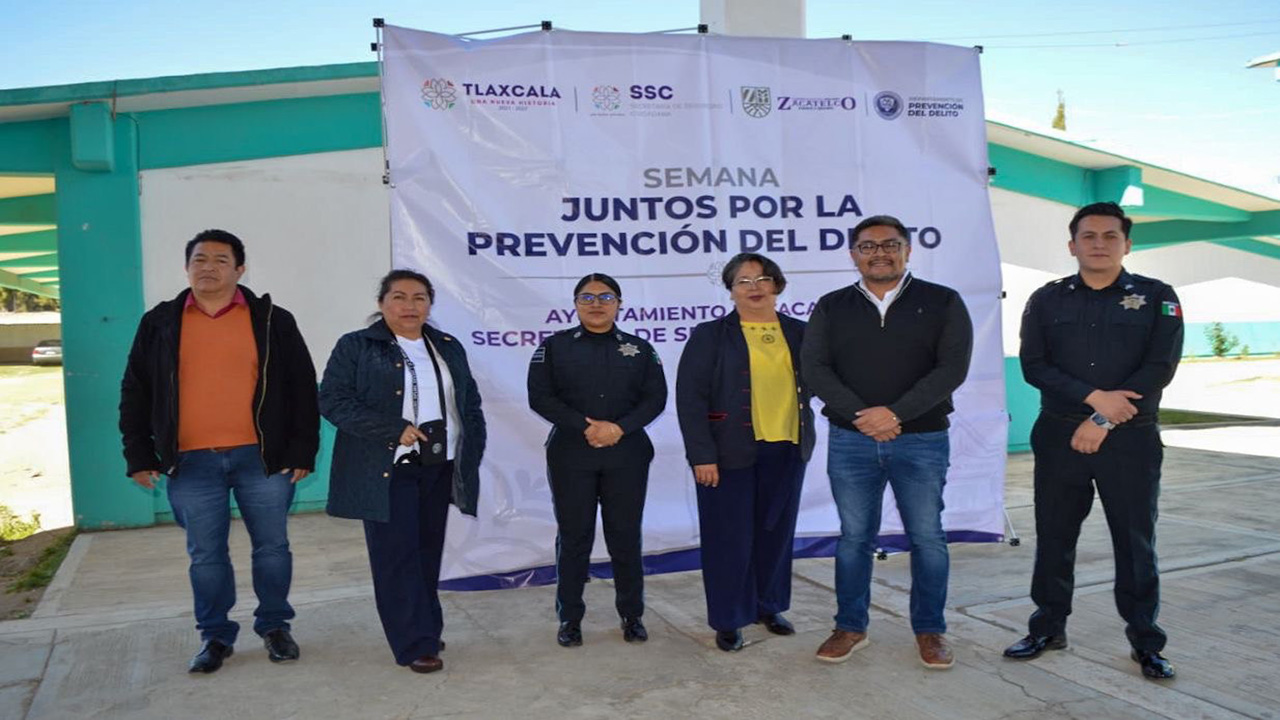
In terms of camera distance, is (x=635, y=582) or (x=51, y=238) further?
(x=51, y=238)

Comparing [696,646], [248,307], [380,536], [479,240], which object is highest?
[479,240]

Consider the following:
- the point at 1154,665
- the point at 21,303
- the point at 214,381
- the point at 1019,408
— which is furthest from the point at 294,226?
the point at 21,303

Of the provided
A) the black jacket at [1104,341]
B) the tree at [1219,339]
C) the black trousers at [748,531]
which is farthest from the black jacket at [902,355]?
the tree at [1219,339]

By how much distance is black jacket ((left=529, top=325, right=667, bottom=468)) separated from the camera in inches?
158

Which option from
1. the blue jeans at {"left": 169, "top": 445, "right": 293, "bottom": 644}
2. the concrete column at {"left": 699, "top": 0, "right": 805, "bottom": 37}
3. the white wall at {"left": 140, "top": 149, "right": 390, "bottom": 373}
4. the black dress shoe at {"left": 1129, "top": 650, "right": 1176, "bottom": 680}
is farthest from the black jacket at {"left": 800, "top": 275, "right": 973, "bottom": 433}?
the white wall at {"left": 140, "top": 149, "right": 390, "bottom": 373}

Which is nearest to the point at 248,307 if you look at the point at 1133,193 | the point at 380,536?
the point at 380,536

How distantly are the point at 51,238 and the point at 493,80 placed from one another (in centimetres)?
1021

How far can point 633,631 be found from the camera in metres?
4.08

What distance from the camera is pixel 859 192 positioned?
205 inches

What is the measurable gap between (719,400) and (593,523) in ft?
2.41

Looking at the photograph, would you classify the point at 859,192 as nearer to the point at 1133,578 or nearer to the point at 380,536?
the point at 1133,578

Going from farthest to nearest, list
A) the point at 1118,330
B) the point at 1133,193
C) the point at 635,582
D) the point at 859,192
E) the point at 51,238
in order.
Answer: the point at 51,238, the point at 1133,193, the point at 859,192, the point at 635,582, the point at 1118,330

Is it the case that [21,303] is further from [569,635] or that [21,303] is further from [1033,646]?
[1033,646]

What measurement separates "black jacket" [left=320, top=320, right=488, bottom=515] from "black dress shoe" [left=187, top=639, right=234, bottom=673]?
2.32 feet
